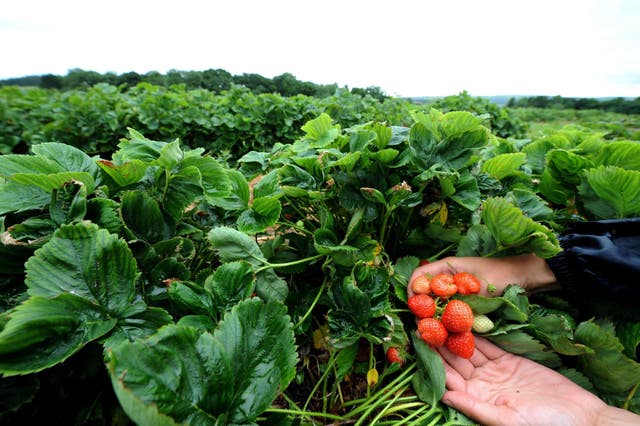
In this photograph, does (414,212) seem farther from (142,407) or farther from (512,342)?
(142,407)

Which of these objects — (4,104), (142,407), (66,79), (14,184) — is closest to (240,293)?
(142,407)

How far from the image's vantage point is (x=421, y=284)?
2.90 feet

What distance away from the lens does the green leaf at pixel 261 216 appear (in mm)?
829

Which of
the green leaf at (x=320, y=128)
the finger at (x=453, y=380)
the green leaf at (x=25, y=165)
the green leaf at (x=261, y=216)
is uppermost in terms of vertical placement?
the green leaf at (x=320, y=128)

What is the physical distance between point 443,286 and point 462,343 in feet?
0.52

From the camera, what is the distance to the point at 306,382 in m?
0.93

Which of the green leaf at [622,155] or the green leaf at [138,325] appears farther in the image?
the green leaf at [622,155]

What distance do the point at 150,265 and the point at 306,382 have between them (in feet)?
1.87

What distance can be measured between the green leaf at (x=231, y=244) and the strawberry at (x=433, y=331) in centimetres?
48

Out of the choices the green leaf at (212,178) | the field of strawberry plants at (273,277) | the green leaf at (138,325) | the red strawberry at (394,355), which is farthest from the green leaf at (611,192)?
the green leaf at (138,325)

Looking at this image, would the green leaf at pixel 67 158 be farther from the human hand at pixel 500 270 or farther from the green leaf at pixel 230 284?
the human hand at pixel 500 270

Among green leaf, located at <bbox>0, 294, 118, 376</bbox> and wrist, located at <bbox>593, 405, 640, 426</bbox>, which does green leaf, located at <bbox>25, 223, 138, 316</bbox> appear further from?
wrist, located at <bbox>593, 405, 640, 426</bbox>

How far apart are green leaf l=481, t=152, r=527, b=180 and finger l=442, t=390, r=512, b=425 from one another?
27.7 inches

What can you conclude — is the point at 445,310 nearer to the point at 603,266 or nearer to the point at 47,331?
the point at 603,266
